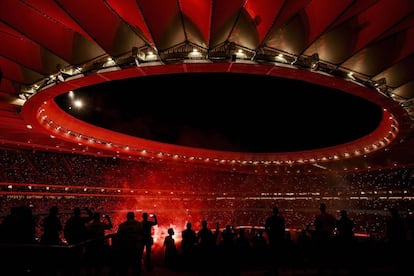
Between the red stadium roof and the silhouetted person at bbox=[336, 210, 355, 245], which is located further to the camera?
the silhouetted person at bbox=[336, 210, 355, 245]

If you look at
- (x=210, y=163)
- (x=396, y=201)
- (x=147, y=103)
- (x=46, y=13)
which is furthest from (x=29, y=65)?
(x=396, y=201)

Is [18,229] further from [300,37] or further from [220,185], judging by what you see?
[220,185]

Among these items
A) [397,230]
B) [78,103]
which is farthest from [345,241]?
[78,103]

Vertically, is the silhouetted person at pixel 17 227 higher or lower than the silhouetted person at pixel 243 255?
higher

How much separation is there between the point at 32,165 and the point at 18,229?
12.1 meters

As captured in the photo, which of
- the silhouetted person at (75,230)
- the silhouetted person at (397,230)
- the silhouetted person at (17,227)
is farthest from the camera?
the silhouetted person at (397,230)

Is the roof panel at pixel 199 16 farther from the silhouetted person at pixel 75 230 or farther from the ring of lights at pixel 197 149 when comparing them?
the silhouetted person at pixel 75 230

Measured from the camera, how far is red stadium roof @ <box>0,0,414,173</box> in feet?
20.3

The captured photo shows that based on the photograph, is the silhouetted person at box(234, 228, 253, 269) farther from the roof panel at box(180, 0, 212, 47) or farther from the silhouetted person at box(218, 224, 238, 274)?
the roof panel at box(180, 0, 212, 47)

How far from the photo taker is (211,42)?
6.88 m

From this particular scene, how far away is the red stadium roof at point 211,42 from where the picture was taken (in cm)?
618

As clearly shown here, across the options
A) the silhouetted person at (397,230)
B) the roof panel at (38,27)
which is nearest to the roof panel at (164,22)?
the roof panel at (38,27)

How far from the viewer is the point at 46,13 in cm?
645

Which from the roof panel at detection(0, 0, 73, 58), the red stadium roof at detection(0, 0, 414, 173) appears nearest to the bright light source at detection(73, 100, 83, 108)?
the red stadium roof at detection(0, 0, 414, 173)
